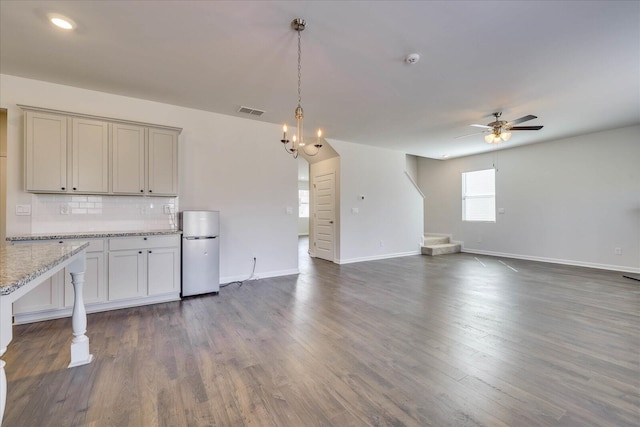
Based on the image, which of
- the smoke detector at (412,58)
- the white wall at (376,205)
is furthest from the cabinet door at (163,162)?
the white wall at (376,205)

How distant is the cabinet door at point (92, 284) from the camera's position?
307 centimetres

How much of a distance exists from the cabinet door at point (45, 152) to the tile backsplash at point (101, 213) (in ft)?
0.96

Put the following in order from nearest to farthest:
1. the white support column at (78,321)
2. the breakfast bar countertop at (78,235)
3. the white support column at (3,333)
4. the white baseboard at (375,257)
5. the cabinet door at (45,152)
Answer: the white support column at (3,333), the white support column at (78,321), the breakfast bar countertop at (78,235), the cabinet door at (45,152), the white baseboard at (375,257)

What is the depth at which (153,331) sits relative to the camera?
8.96ft

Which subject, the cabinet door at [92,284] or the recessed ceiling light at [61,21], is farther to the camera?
the cabinet door at [92,284]

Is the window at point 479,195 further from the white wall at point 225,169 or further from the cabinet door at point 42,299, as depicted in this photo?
the cabinet door at point 42,299

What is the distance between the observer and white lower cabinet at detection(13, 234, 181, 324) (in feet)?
9.82

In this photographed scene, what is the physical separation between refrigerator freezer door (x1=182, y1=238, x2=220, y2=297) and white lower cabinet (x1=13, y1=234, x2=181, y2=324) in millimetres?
113

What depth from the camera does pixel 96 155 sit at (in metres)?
3.35

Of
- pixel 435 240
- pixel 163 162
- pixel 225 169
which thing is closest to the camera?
pixel 163 162

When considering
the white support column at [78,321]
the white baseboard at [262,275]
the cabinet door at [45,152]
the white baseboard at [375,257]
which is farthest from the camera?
the white baseboard at [375,257]

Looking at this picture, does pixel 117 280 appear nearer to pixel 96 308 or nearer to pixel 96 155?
pixel 96 308

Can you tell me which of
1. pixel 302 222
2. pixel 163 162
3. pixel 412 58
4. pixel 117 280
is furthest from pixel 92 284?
pixel 302 222

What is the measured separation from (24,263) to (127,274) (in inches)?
82.8
